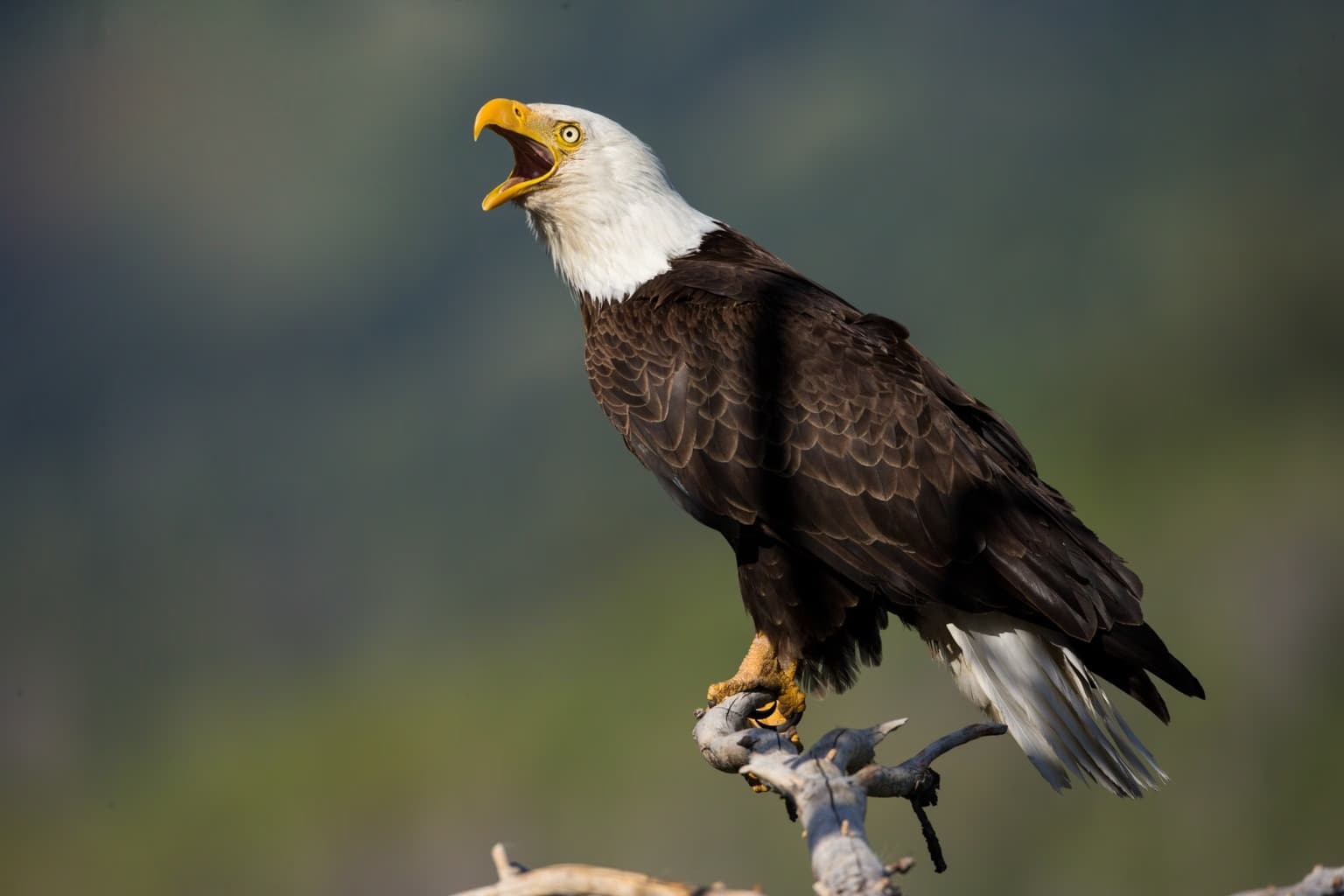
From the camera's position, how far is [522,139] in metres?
4.08

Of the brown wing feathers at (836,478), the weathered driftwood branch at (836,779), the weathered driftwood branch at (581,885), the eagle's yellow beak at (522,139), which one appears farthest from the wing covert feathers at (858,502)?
the weathered driftwood branch at (581,885)

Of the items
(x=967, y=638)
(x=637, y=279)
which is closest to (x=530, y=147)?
(x=637, y=279)

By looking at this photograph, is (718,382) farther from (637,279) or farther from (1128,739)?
(1128,739)

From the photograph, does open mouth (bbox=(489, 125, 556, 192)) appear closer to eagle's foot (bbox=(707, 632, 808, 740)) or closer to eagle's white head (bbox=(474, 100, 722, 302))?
eagle's white head (bbox=(474, 100, 722, 302))

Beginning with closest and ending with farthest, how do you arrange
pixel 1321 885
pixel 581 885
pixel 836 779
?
1. pixel 581 885
2. pixel 1321 885
3. pixel 836 779

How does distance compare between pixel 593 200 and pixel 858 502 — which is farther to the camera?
pixel 593 200

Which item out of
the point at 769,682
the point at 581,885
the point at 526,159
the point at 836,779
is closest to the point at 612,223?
the point at 526,159

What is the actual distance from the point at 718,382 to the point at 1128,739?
4.47ft

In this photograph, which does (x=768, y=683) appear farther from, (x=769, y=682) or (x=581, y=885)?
(x=581, y=885)

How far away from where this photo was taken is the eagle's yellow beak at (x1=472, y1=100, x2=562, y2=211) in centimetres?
393

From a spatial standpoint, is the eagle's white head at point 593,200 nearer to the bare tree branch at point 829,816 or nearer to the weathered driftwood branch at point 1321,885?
the bare tree branch at point 829,816

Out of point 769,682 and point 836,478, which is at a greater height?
point 836,478

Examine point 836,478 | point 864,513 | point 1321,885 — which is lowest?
point 1321,885

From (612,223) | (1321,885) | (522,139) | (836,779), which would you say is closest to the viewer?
(1321,885)
